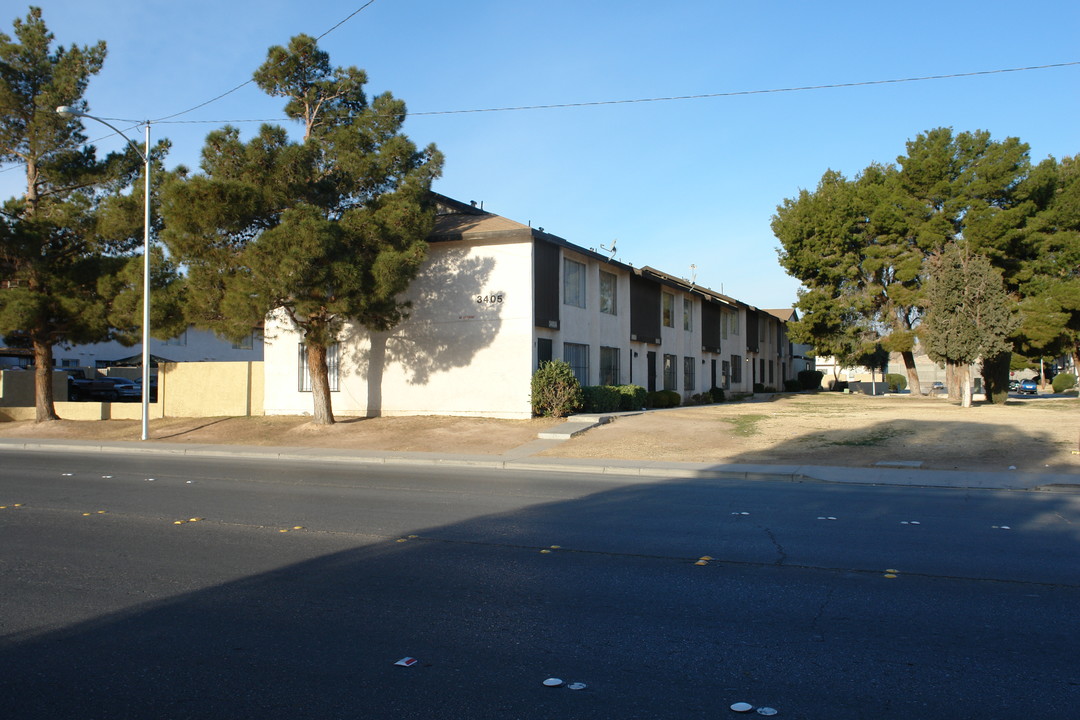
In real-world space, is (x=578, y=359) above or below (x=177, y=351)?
below

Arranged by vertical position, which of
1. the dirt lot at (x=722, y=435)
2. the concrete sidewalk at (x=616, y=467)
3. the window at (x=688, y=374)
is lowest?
the concrete sidewalk at (x=616, y=467)

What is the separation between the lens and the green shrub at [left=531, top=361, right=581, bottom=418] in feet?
79.4

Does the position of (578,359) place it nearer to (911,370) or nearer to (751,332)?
(751,332)

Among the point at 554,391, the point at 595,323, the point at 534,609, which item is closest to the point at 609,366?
the point at 595,323

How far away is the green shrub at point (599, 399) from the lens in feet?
83.2

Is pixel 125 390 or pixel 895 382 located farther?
pixel 895 382

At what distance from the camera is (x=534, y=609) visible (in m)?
6.23

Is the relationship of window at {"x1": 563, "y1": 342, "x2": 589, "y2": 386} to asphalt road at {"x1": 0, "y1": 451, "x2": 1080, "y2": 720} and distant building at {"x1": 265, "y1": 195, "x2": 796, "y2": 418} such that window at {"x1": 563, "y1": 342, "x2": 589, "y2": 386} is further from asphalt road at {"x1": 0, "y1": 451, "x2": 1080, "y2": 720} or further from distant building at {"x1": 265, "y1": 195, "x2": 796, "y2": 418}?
asphalt road at {"x1": 0, "y1": 451, "x2": 1080, "y2": 720}

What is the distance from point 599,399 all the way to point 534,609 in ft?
64.3

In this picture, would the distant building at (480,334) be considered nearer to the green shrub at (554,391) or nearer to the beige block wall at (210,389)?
the green shrub at (554,391)

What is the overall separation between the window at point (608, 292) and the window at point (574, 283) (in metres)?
1.69

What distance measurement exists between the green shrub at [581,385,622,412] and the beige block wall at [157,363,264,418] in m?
11.7

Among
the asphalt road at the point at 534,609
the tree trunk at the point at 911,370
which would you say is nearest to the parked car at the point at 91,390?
the asphalt road at the point at 534,609

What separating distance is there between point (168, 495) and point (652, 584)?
27.6 feet
